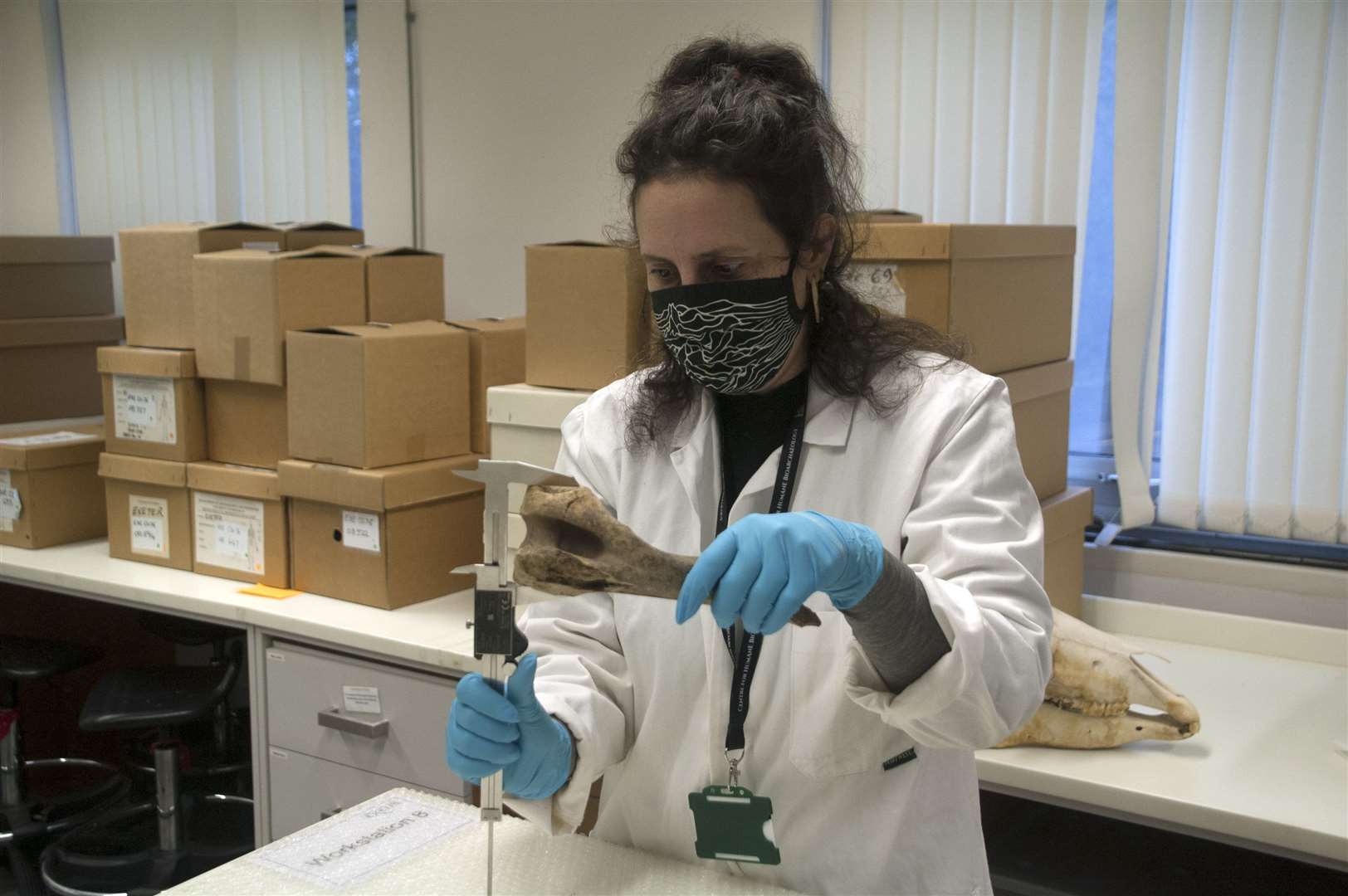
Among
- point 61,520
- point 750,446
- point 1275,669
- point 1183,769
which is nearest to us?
point 750,446

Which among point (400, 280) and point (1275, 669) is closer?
point (1275, 669)

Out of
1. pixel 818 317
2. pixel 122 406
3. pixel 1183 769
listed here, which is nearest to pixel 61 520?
pixel 122 406

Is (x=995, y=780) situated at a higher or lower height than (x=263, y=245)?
lower

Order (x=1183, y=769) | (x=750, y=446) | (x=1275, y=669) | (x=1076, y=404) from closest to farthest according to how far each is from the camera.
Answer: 1. (x=750, y=446)
2. (x=1183, y=769)
3. (x=1275, y=669)
4. (x=1076, y=404)

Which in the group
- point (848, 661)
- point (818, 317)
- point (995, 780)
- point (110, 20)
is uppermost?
point (110, 20)

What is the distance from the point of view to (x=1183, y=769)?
1670 millimetres

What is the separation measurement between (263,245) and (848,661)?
6.37 feet

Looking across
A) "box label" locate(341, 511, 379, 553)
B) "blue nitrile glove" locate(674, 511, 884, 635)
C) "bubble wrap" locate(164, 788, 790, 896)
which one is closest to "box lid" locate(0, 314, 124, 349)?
"box label" locate(341, 511, 379, 553)

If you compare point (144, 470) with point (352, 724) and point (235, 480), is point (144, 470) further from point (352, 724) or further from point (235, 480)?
point (352, 724)

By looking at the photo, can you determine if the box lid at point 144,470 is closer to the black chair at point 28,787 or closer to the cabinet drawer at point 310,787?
the black chair at point 28,787

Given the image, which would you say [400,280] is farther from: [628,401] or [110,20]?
[110,20]

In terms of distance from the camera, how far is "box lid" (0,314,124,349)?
3193 millimetres

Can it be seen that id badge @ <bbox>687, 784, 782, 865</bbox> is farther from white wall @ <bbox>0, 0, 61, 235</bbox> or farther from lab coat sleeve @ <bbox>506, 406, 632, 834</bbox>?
white wall @ <bbox>0, 0, 61, 235</bbox>

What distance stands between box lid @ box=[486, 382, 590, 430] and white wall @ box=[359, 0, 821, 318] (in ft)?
2.55
